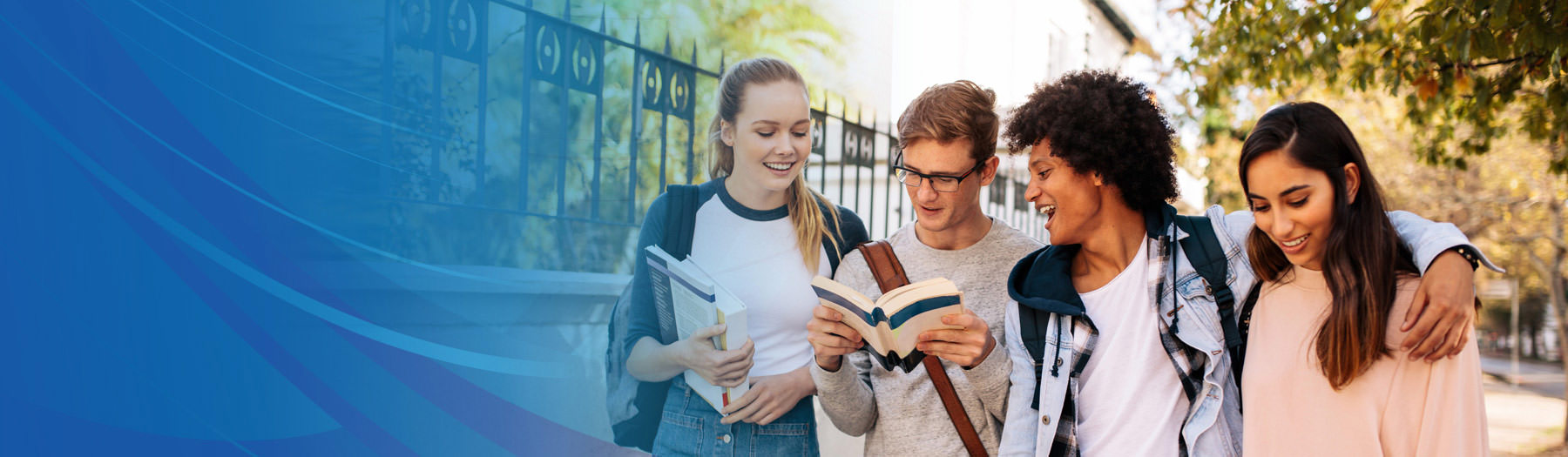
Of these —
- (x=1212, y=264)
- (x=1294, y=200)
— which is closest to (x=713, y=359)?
(x=1212, y=264)

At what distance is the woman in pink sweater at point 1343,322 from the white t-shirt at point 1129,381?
0.24 metres

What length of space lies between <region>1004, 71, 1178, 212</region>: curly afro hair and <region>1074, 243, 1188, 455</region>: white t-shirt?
19 centimetres

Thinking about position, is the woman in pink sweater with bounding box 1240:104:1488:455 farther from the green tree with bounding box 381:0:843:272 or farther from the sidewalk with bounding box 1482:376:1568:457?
the sidewalk with bounding box 1482:376:1568:457

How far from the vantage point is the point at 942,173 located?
8.82 feet

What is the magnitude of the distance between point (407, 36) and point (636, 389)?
3.83ft

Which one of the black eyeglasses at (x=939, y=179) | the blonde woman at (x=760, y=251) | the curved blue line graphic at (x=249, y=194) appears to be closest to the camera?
the curved blue line graphic at (x=249, y=194)

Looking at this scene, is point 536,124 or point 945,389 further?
point 536,124

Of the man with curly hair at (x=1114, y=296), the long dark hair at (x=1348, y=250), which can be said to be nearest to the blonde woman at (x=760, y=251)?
the man with curly hair at (x=1114, y=296)

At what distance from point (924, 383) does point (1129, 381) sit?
55 centimetres

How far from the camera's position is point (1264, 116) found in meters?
2.32

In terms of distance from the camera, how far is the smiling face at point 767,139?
2.82 m

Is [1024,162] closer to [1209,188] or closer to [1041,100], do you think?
[1041,100]

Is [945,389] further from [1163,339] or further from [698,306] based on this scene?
[698,306]

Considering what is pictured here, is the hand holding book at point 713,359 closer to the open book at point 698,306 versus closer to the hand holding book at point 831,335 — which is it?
the open book at point 698,306
